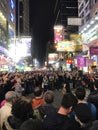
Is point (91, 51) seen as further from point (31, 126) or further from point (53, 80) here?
point (31, 126)

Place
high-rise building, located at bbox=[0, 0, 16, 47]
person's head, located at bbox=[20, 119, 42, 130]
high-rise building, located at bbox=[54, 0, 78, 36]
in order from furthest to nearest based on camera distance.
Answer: high-rise building, located at bbox=[54, 0, 78, 36] < high-rise building, located at bbox=[0, 0, 16, 47] < person's head, located at bbox=[20, 119, 42, 130]

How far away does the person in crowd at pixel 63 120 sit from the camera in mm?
5012

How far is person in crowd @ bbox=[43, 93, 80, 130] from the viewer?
197 inches

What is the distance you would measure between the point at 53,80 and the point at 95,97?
3026 centimetres

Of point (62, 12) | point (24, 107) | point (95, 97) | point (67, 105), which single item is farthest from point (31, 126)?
point (62, 12)

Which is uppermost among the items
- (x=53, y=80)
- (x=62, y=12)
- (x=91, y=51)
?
(x=62, y=12)

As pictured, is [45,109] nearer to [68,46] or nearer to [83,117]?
[83,117]

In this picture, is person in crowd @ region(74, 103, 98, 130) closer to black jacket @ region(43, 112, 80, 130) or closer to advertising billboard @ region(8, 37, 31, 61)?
black jacket @ region(43, 112, 80, 130)

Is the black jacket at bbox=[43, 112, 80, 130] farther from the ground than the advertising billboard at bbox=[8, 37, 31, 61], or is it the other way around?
the advertising billboard at bbox=[8, 37, 31, 61]

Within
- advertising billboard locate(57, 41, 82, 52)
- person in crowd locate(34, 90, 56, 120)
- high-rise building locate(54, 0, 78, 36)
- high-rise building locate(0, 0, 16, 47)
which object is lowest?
person in crowd locate(34, 90, 56, 120)

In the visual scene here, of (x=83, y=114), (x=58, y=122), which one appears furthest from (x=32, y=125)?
(x=58, y=122)

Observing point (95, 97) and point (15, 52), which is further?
point (15, 52)

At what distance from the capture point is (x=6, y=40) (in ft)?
275

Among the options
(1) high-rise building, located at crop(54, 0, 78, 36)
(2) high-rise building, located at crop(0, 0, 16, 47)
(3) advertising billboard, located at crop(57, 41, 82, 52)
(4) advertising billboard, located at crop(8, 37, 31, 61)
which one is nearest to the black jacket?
(3) advertising billboard, located at crop(57, 41, 82, 52)
